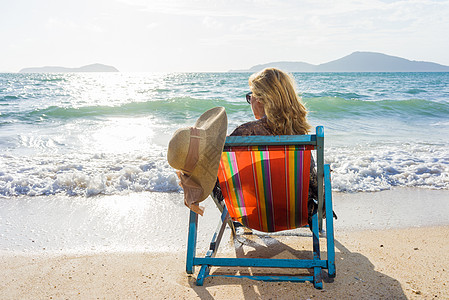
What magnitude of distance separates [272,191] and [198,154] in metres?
0.60

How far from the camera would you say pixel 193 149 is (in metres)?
2.14

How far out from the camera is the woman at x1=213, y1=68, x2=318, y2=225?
2469 millimetres

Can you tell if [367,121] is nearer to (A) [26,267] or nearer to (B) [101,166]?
(B) [101,166]

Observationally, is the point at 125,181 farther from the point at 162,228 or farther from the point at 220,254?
the point at 220,254

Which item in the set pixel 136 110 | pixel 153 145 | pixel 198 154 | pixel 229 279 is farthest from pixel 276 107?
pixel 136 110

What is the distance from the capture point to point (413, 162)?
5684 mm

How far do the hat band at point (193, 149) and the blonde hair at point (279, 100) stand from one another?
0.54m

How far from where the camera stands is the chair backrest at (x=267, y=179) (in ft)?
7.20

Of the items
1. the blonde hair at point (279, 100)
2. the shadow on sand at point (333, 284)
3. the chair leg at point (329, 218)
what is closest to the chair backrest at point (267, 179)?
the chair leg at point (329, 218)

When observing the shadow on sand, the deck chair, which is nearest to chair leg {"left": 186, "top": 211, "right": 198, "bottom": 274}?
the deck chair

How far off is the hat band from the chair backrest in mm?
177

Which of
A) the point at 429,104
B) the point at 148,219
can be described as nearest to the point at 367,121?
the point at 429,104

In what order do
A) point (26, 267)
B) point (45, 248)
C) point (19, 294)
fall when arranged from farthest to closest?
point (45, 248), point (26, 267), point (19, 294)

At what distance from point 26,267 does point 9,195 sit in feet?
6.64
